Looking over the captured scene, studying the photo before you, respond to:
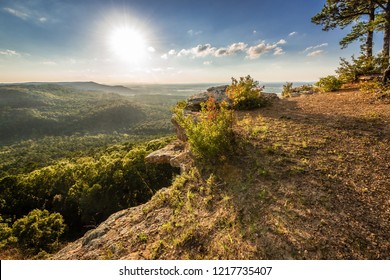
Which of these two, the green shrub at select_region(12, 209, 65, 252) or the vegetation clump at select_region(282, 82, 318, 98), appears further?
the green shrub at select_region(12, 209, 65, 252)

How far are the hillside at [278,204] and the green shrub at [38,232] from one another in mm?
17761

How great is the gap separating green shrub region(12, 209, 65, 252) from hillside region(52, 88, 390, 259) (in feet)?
58.3

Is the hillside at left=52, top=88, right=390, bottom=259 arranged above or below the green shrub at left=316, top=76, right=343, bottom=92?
below

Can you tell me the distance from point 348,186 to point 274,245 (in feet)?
6.02

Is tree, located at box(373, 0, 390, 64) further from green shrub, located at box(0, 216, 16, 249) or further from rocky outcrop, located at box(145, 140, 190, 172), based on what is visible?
green shrub, located at box(0, 216, 16, 249)

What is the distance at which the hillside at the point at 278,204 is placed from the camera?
2.93 m

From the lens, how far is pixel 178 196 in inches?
191

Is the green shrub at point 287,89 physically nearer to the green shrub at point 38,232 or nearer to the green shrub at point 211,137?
the green shrub at point 211,137

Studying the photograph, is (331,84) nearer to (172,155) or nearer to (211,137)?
(211,137)

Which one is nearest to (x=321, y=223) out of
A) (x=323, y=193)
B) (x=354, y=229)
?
(x=354, y=229)

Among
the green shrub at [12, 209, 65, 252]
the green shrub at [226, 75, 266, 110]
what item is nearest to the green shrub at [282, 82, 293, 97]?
the green shrub at [226, 75, 266, 110]

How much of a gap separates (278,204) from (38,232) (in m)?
22.4

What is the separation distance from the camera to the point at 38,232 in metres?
18.1

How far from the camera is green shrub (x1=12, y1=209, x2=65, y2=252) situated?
58.5ft
